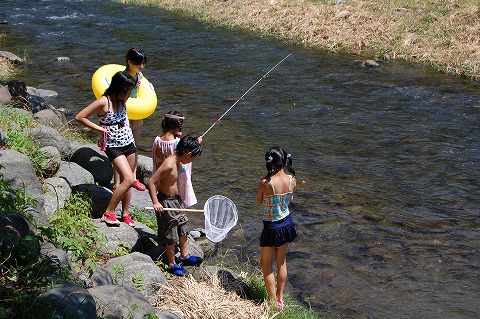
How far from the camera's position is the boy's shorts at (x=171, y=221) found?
5766 millimetres

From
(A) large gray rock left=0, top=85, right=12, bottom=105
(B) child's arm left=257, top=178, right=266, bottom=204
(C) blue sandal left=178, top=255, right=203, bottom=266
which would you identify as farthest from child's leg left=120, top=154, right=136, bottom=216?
(A) large gray rock left=0, top=85, right=12, bottom=105

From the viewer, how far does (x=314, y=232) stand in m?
7.31

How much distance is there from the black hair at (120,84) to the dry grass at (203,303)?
191 centimetres

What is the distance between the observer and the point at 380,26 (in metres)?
17.2

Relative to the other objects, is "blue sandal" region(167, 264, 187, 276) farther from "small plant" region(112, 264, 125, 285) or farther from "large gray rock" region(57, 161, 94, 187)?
"large gray rock" region(57, 161, 94, 187)

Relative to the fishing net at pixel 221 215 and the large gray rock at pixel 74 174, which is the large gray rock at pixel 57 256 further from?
the large gray rock at pixel 74 174

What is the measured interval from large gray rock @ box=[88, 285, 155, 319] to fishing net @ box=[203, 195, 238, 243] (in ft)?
4.32

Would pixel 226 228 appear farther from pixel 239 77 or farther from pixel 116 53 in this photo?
pixel 116 53

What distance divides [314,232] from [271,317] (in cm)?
215

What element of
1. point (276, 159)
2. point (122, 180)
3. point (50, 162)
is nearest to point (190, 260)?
point (122, 180)

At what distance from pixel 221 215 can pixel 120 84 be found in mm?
1584

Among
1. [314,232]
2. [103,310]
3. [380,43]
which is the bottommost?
[314,232]

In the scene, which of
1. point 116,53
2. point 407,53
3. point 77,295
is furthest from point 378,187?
point 116,53

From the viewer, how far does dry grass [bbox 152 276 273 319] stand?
5164 millimetres
